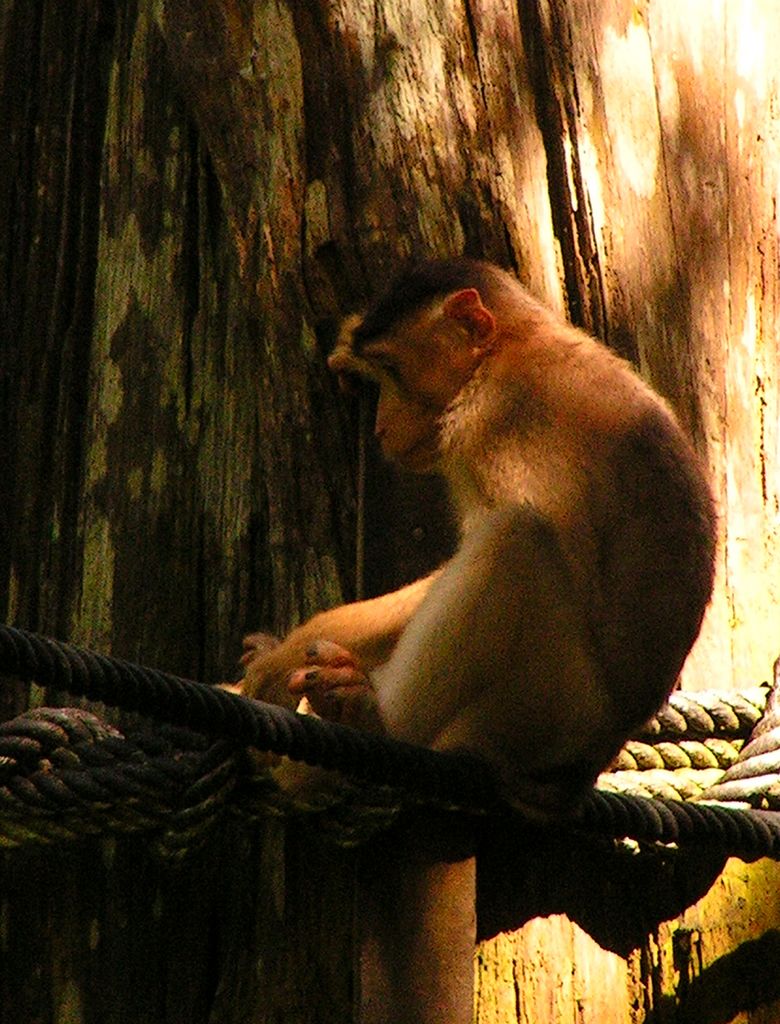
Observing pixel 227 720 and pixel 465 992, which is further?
pixel 465 992

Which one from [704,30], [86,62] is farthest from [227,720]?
[86,62]

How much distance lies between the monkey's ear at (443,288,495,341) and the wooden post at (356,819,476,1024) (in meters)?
1.49

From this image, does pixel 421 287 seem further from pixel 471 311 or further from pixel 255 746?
pixel 255 746

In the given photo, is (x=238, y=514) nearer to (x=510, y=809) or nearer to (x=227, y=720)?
(x=510, y=809)

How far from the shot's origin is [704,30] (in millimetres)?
5082

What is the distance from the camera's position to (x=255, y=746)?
3.38 metres

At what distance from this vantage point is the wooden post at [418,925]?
4012mm

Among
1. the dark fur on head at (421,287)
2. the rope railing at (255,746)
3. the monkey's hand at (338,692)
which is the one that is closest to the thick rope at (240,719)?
the rope railing at (255,746)

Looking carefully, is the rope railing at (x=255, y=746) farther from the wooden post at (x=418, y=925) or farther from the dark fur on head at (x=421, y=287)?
the dark fur on head at (x=421, y=287)

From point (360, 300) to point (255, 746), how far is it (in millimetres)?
1811

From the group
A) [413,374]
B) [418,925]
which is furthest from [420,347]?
[418,925]

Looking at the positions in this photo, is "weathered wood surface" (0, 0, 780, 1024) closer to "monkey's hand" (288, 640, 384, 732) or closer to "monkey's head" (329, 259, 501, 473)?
"monkey's head" (329, 259, 501, 473)

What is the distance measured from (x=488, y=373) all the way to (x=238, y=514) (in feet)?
2.84

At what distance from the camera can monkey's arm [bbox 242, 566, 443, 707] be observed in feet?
15.1
